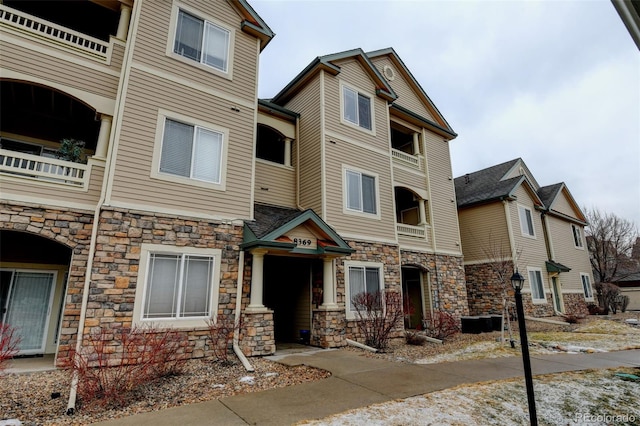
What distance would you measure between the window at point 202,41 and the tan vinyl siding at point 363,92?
387 centimetres

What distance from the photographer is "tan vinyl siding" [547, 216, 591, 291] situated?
20984 mm

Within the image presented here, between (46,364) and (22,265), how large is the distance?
113 inches

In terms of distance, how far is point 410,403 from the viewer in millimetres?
5035

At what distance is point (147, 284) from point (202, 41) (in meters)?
6.97

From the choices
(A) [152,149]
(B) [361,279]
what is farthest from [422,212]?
(A) [152,149]

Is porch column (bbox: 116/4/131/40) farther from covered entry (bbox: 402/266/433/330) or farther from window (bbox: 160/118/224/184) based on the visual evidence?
covered entry (bbox: 402/266/433/330)

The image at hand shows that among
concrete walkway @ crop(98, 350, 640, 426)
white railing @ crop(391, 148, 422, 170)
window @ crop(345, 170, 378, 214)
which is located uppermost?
white railing @ crop(391, 148, 422, 170)

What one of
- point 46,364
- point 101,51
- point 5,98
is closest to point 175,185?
point 101,51

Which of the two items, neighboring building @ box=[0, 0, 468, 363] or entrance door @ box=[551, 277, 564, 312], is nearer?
neighboring building @ box=[0, 0, 468, 363]

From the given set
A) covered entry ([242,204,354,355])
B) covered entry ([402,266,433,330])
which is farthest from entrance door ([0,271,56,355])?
covered entry ([402,266,433,330])

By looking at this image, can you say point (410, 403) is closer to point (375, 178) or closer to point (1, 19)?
point (375, 178)

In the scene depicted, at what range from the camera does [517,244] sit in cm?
1764

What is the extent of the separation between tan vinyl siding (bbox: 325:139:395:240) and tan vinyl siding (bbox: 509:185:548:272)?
29.6 feet

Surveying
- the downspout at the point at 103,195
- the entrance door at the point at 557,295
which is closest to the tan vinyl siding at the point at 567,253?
the entrance door at the point at 557,295
